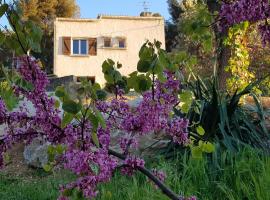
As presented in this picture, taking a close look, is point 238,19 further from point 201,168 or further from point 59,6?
point 59,6

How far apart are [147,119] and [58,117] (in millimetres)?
304

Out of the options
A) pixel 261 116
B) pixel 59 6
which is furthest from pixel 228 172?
pixel 59 6

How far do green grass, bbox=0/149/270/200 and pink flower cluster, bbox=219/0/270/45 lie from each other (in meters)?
1.91

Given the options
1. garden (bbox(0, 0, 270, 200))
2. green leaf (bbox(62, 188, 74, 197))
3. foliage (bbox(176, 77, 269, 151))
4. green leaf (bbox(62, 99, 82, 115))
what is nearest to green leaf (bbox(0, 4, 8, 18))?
garden (bbox(0, 0, 270, 200))

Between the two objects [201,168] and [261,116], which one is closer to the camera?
Result: [201,168]

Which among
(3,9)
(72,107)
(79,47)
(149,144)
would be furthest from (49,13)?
(72,107)

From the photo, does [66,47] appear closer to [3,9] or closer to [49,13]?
[49,13]

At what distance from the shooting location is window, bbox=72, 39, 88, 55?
31969 millimetres

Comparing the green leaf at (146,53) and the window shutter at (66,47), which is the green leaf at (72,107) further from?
the window shutter at (66,47)

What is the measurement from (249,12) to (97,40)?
31.1m

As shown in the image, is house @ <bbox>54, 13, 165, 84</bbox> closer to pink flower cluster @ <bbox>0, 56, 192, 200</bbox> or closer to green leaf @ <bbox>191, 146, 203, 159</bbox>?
pink flower cluster @ <bbox>0, 56, 192, 200</bbox>

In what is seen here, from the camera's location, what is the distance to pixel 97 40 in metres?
32.4

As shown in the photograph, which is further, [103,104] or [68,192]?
[103,104]

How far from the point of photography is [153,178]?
1.78 metres
